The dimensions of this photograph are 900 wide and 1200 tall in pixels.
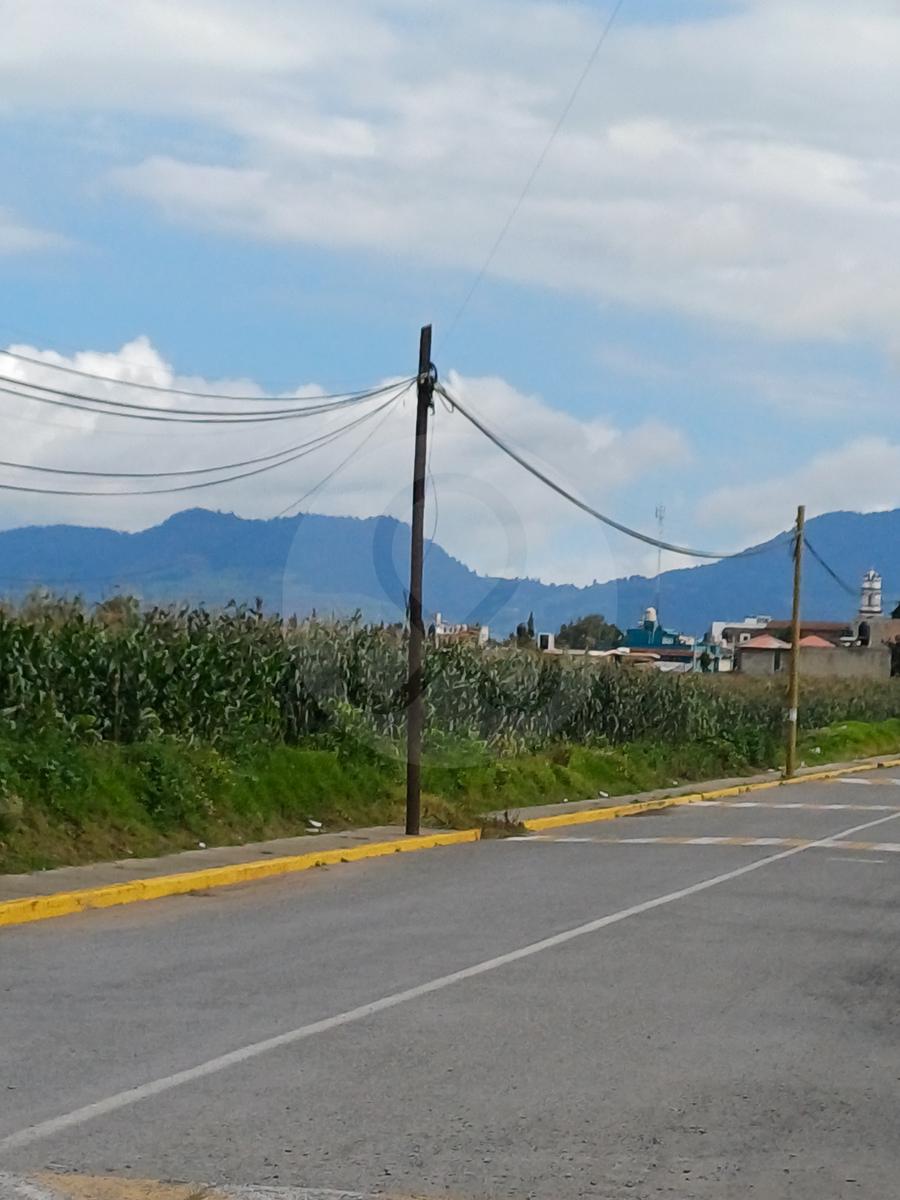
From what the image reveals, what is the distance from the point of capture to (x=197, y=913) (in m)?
15.2

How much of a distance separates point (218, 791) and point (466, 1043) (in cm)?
1274

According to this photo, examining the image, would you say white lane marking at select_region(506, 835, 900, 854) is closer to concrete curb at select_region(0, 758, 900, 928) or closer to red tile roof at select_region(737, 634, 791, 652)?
concrete curb at select_region(0, 758, 900, 928)

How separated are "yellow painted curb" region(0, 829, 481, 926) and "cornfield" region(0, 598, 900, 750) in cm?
314

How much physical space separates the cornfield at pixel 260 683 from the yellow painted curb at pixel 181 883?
3.14 m

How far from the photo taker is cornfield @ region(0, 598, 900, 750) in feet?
71.2

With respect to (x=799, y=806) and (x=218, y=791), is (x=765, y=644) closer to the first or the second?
(x=799, y=806)

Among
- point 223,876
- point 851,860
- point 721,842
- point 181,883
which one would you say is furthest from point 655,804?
point 181,883

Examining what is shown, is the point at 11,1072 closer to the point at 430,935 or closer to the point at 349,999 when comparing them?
the point at 349,999

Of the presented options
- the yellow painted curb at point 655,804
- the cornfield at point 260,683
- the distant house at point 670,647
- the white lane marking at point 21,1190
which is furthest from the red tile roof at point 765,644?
the white lane marking at point 21,1190

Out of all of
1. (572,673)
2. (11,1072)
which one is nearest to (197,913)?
(11,1072)

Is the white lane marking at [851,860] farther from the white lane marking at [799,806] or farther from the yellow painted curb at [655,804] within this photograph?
the white lane marking at [799,806]

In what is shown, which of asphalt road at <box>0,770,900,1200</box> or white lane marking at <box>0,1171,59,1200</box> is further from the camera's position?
asphalt road at <box>0,770,900,1200</box>

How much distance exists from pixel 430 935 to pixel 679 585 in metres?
158

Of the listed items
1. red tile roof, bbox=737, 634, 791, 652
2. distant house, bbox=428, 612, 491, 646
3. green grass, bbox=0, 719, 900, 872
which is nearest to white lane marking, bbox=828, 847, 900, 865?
green grass, bbox=0, 719, 900, 872
